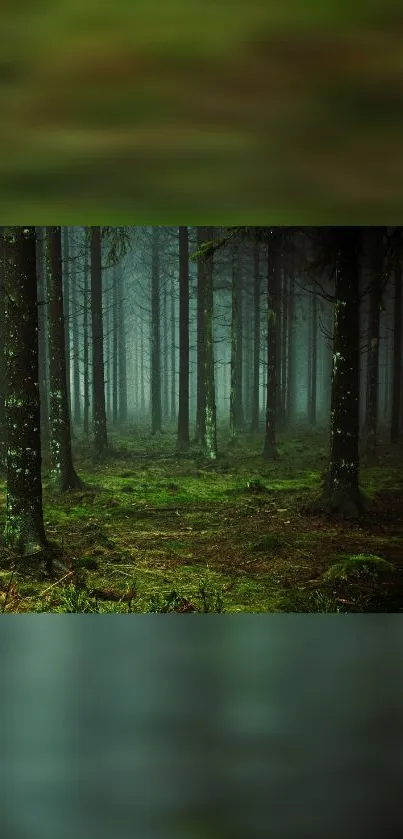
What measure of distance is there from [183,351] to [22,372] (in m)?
8.44

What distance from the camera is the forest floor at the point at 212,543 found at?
6371 millimetres

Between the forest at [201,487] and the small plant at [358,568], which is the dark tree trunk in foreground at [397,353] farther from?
the small plant at [358,568]

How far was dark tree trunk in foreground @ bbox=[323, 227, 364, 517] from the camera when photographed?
24.3ft

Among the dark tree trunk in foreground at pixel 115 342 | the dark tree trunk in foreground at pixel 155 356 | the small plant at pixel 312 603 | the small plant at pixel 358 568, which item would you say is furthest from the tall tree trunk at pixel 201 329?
the small plant at pixel 312 603

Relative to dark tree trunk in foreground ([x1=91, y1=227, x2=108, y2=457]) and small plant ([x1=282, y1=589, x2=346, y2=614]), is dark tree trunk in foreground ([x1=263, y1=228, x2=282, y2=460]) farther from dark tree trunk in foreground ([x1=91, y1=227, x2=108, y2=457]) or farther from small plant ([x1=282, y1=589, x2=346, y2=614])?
small plant ([x1=282, y1=589, x2=346, y2=614])

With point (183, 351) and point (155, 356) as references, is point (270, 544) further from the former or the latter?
point (155, 356)

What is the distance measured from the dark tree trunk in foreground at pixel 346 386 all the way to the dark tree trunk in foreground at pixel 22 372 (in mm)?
3162

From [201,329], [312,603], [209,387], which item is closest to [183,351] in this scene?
[201,329]

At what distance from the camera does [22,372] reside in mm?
5871

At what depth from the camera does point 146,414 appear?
21516 millimetres
